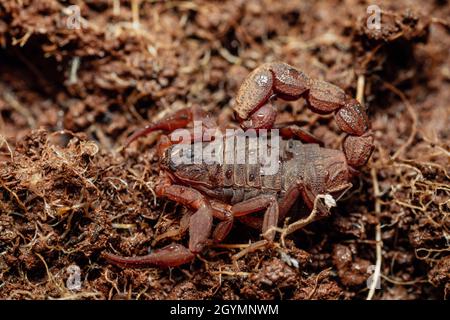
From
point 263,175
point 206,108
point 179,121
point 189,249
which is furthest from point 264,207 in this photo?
point 206,108

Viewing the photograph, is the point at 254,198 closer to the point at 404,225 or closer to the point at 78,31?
the point at 404,225

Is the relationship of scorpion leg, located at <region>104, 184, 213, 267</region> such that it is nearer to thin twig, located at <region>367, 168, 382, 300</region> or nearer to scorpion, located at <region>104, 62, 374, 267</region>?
scorpion, located at <region>104, 62, 374, 267</region>

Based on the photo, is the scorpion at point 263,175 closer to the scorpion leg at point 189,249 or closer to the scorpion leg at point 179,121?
the scorpion leg at point 189,249

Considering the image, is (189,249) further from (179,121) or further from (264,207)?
(179,121)

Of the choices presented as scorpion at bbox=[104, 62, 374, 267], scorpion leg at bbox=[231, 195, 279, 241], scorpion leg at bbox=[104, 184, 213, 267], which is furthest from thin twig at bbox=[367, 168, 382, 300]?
scorpion leg at bbox=[104, 184, 213, 267]

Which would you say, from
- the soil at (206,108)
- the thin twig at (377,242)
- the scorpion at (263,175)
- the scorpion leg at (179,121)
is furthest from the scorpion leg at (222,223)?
the thin twig at (377,242)
